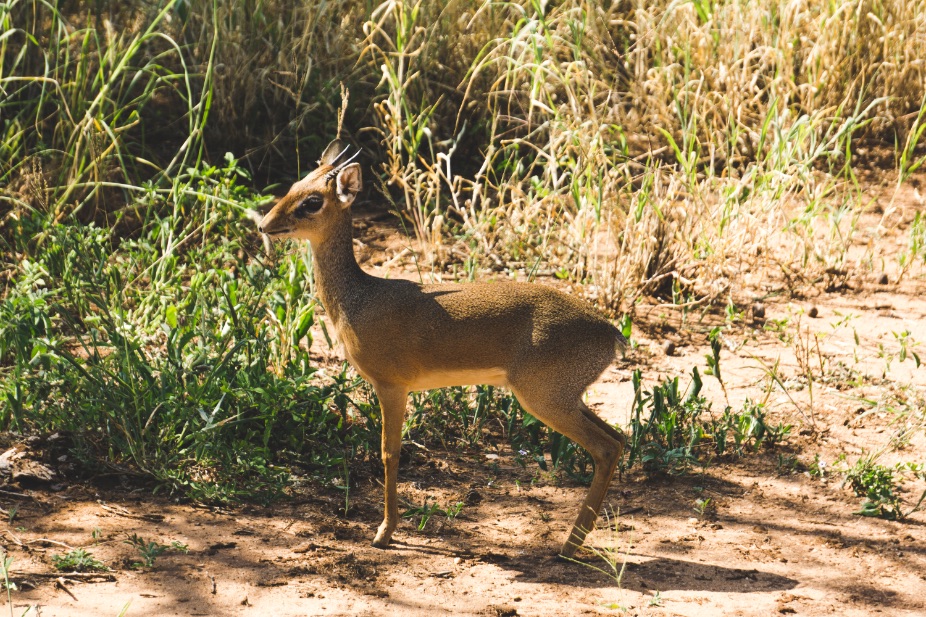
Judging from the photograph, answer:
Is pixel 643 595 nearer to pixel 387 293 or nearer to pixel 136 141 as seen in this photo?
pixel 387 293

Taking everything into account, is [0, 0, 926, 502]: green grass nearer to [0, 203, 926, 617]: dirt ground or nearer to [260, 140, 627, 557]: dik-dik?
[0, 203, 926, 617]: dirt ground

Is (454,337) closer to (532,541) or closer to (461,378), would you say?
(461,378)

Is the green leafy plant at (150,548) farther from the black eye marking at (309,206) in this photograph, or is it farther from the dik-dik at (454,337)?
the black eye marking at (309,206)

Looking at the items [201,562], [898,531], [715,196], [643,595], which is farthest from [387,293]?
[715,196]

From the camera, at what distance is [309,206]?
13.8 feet

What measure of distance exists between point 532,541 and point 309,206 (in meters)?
1.56

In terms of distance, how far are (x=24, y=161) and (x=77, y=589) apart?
3428 mm

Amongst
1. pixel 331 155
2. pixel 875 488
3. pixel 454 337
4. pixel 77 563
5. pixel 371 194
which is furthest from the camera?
pixel 371 194

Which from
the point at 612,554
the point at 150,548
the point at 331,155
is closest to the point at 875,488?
the point at 612,554

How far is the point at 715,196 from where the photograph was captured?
23.9 feet

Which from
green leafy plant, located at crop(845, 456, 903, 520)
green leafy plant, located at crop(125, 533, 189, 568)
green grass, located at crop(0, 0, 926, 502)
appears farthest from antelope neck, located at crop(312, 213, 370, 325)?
green leafy plant, located at crop(845, 456, 903, 520)

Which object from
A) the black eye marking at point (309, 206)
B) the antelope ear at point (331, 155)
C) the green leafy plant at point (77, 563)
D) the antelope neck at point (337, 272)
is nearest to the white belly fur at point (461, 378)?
the antelope neck at point (337, 272)

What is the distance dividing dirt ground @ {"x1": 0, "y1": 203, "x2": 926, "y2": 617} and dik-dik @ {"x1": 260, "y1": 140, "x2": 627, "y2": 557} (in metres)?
0.26

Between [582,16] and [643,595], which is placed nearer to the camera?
[643,595]
